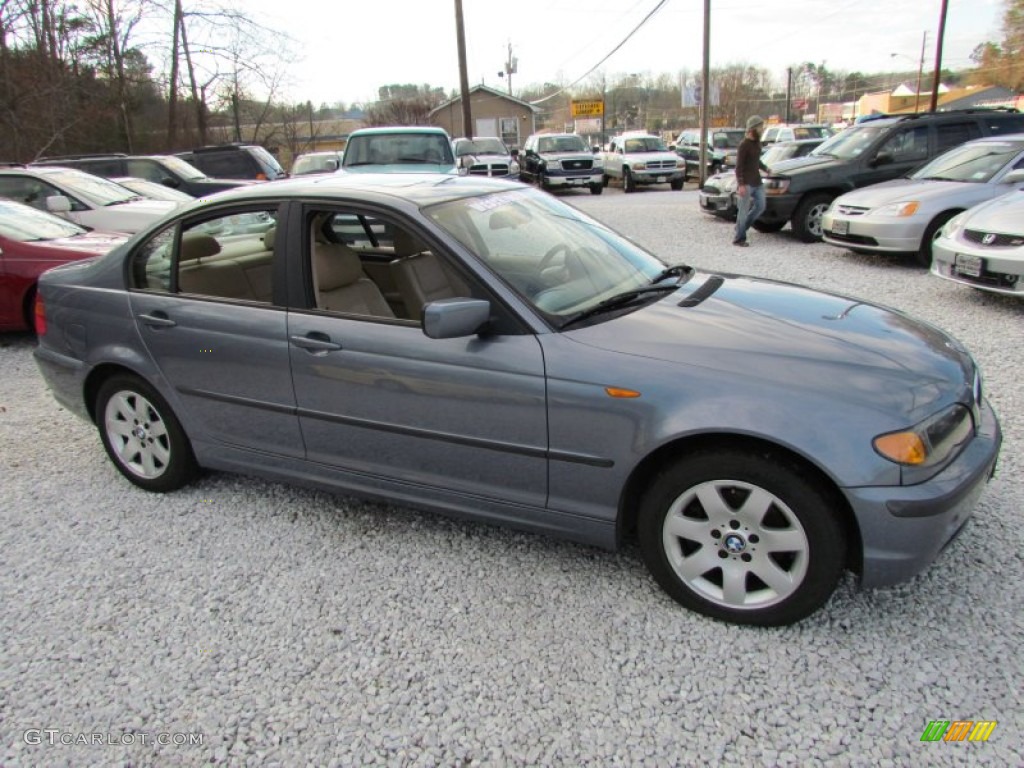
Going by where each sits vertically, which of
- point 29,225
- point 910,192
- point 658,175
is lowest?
point 658,175

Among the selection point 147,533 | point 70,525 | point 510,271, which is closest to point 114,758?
point 147,533

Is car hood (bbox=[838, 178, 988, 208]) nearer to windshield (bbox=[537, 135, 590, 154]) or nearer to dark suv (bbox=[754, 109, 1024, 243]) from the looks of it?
dark suv (bbox=[754, 109, 1024, 243])

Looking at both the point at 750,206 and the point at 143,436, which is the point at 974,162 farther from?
the point at 143,436

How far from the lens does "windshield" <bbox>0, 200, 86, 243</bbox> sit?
6.63m

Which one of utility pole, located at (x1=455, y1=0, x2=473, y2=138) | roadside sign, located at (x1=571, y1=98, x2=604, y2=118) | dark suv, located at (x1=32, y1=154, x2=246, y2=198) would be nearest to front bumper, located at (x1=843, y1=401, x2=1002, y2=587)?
dark suv, located at (x1=32, y1=154, x2=246, y2=198)

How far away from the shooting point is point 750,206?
10.4 m

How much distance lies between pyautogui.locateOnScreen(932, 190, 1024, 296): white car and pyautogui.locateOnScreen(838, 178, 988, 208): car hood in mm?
1567

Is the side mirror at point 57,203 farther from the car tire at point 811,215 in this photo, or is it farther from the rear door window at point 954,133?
the rear door window at point 954,133

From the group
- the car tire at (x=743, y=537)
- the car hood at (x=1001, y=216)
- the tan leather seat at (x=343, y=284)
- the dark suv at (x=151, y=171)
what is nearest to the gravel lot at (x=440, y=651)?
the car tire at (x=743, y=537)

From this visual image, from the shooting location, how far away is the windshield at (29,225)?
6633mm

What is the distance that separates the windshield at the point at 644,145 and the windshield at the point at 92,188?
16.5 metres

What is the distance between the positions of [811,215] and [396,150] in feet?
20.7

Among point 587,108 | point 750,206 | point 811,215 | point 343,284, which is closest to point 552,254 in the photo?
point 343,284

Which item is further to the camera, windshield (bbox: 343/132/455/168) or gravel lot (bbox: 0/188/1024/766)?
windshield (bbox: 343/132/455/168)
